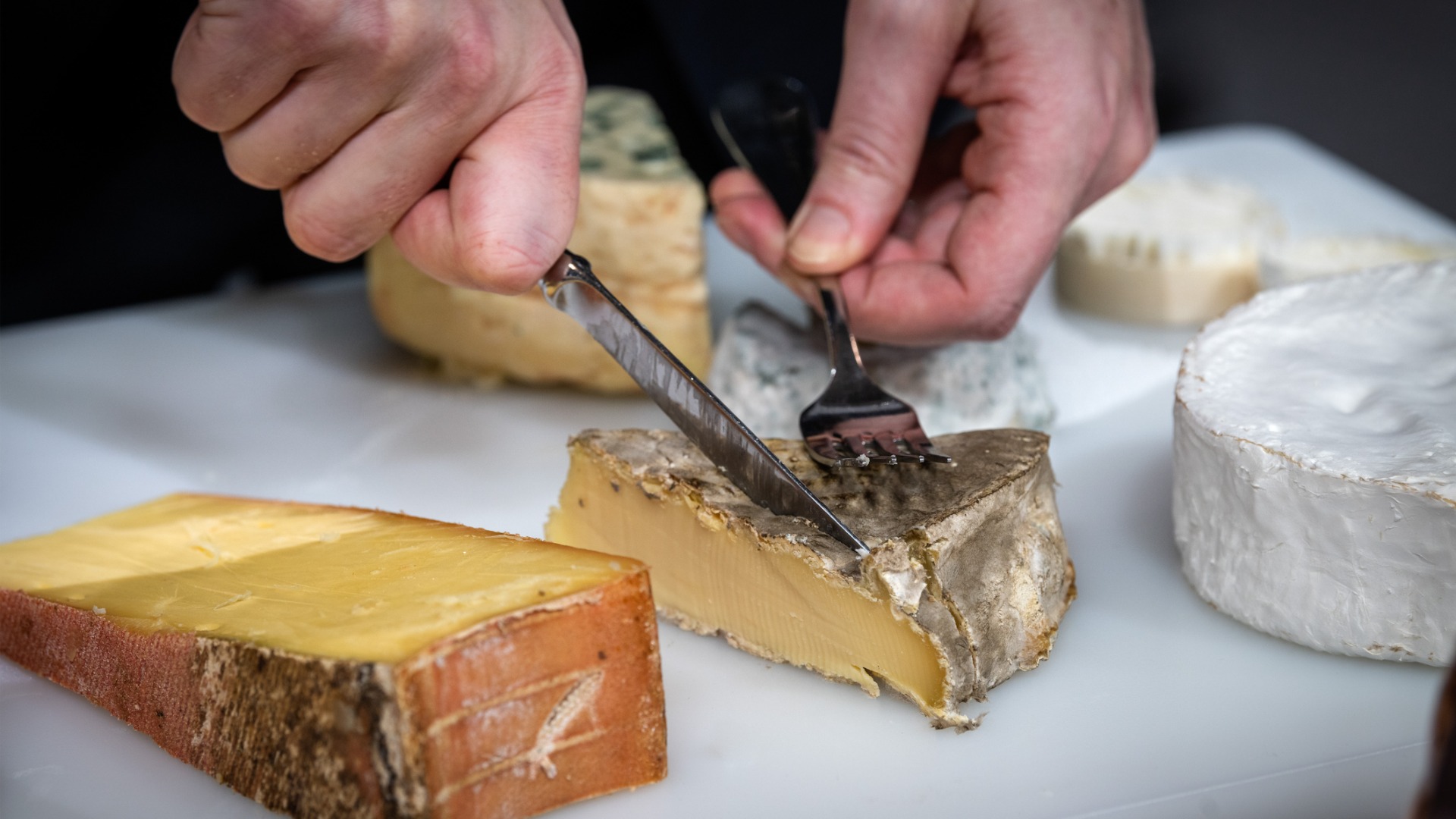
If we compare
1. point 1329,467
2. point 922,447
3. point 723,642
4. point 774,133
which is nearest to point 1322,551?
point 1329,467

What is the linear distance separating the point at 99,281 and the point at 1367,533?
2.60 meters

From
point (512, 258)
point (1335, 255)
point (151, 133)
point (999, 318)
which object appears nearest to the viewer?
point (512, 258)

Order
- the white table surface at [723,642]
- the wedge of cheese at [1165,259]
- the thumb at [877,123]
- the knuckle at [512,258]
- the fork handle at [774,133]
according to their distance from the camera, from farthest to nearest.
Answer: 1. the wedge of cheese at [1165,259]
2. the fork handle at [774,133]
3. the thumb at [877,123]
4. the knuckle at [512,258]
5. the white table surface at [723,642]

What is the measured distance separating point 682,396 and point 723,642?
0.32 meters

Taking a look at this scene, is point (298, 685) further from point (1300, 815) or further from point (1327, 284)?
point (1327, 284)

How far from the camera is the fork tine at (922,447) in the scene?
155 centimetres

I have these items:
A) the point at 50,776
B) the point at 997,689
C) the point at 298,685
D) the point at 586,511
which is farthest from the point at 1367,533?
the point at 50,776

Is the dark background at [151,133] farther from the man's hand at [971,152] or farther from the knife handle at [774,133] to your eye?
the man's hand at [971,152]

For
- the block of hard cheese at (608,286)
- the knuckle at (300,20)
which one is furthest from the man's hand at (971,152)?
the knuckle at (300,20)

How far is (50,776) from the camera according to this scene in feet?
4.56

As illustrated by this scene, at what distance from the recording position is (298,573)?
1445 mm

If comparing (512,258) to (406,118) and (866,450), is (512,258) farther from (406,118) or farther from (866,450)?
(866,450)

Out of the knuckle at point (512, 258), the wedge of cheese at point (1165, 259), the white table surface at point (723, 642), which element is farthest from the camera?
the wedge of cheese at point (1165, 259)

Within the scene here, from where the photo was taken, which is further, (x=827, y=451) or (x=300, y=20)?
(x=827, y=451)
